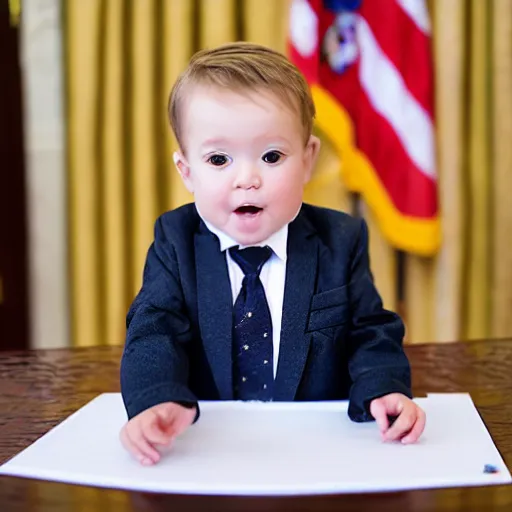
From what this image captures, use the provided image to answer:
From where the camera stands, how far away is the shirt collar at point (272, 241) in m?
0.68

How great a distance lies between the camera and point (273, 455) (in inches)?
20.4

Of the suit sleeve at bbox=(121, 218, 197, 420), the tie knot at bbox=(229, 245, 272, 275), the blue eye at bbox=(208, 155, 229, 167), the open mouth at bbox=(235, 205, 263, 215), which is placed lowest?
Result: the suit sleeve at bbox=(121, 218, 197, 420)

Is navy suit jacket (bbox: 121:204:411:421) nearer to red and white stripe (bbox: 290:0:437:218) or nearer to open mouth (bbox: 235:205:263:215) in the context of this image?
open mouth (bbox: 235:205:263:215)

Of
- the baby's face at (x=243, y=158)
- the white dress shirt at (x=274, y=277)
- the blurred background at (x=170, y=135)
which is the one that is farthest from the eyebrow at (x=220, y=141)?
the blurred background at (x=170, y=135)

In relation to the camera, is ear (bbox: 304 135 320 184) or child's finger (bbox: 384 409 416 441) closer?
child's finger (bbox: 384 409 416 441)

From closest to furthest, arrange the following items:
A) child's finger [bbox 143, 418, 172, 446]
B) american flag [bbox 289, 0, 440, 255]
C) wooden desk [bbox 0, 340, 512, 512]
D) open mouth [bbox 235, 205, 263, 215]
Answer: wooden desk [bbox 0, 340, 512, 512] < child's finger [bbox 143, 418, 172, 446] < open mouth [bbox 235, 205, 263, 215] < american flag [bbox 289, 0, 440, 255]

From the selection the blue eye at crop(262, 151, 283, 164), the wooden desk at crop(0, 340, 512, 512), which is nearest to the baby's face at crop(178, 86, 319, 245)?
the blue eye at crop(262, 151, 283, 164)

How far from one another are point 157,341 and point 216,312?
72mm

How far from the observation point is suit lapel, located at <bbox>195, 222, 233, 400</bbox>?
2.23 ft

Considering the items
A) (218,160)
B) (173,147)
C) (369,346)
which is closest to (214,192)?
(218,160)

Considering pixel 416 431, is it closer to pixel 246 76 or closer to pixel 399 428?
pixel 399 428

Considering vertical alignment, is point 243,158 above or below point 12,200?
above

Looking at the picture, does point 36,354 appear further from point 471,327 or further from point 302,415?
point 471,327

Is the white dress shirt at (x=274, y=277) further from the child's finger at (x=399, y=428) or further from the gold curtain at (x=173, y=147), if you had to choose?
the gold curtain at (x=173, y=147)
